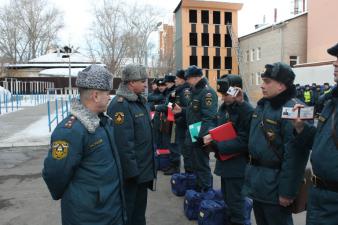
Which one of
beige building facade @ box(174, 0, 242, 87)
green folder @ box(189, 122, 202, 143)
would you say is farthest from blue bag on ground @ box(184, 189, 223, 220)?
beige building facade @ box(174, 0, 242, 87)

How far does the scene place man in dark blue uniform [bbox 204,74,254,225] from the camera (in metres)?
4.31

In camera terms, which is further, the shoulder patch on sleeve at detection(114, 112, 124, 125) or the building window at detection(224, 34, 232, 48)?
the building window at detection(224, 34, 232, 48)

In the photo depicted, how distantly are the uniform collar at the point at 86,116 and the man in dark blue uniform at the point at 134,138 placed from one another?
3.35 ft

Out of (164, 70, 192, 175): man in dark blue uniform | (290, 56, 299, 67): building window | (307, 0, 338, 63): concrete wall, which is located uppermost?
(307, 0, 338, 63): concrete wall

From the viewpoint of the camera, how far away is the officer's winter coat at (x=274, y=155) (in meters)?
3.15

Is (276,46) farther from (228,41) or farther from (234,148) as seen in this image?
(234,148)

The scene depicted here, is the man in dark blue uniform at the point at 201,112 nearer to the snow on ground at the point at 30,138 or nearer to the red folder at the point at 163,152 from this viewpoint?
the red folder at the point at 163,152

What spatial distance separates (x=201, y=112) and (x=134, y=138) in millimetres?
2100

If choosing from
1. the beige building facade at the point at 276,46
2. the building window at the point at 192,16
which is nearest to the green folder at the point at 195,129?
the beige building facade at the point at 276,46

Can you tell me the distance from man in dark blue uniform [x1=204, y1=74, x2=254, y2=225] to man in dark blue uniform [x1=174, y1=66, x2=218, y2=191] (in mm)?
1218

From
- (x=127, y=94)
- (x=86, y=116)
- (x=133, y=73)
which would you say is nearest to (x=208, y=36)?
(x=133, y=73)

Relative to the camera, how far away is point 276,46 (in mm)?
40000

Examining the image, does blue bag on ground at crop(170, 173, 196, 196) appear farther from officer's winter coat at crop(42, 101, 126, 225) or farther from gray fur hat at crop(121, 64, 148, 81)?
officer's winter coat at crop(42, 101, 126, 225)

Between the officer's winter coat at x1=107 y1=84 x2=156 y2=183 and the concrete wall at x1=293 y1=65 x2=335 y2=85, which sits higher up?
the concrete wall at x1=293 y1=65 x2=335 y2=85
